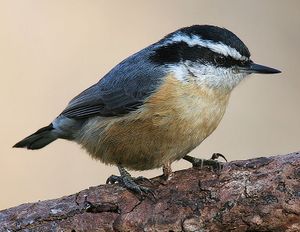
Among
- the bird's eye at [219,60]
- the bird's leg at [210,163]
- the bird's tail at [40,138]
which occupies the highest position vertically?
the bird's eye at [219,60]

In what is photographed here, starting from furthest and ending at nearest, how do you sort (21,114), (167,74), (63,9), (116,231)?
1. (63,9)
2. (21,114)
3. (167,74)
4. (116,231)

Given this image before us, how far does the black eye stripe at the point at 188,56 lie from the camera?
4457mm

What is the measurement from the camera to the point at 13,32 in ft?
22.8

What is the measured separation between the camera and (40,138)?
17.7 feet

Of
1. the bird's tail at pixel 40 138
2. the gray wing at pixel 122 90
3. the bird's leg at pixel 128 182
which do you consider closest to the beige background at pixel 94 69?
the bird's tail at pixel 40 138

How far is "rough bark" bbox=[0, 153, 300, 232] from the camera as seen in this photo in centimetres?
375

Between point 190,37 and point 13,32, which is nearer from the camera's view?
point 190,37

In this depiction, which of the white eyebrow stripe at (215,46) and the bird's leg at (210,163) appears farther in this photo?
the white eyebrow stripe at (215,46)

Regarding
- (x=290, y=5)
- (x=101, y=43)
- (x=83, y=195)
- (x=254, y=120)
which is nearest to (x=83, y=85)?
(x=101, y=43)

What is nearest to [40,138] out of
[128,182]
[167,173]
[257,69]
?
[128,182]

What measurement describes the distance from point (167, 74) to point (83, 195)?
36.5 inches

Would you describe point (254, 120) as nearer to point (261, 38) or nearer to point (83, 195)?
point (261, 38)

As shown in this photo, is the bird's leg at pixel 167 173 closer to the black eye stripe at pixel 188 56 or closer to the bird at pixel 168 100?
the bird at pixel 168 100

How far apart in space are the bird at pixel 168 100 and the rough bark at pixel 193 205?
0.16 meters
